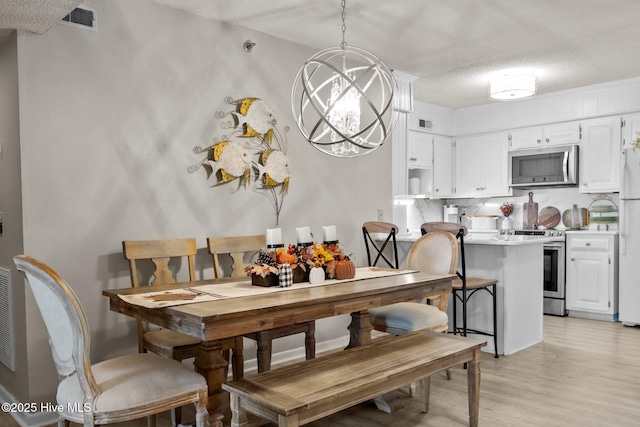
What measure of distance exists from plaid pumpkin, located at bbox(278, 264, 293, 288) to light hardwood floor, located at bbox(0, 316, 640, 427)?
0.84m

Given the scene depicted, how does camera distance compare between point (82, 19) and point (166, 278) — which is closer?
point (82, 19)

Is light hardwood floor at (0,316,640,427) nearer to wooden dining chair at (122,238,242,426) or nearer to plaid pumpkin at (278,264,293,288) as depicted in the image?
wooden dining chair at (122,238,242,426)

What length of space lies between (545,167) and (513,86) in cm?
147

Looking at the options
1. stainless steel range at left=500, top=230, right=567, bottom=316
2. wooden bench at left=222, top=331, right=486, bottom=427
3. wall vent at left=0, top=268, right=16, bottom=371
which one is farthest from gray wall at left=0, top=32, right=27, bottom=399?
stainless steel range at left=500, top=230, right=567, bottom=316

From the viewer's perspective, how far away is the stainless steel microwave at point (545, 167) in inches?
222

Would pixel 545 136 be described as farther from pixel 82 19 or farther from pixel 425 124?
pixel 82 19

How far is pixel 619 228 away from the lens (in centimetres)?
512

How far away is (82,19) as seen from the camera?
2.95m

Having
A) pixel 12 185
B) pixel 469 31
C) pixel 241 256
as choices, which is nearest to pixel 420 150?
pixel 469 31

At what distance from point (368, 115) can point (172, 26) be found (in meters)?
2.09

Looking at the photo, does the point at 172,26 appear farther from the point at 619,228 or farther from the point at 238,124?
the point at 619,228

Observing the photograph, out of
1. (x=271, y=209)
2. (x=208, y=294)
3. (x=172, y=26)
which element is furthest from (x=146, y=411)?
(x=172, y=26)

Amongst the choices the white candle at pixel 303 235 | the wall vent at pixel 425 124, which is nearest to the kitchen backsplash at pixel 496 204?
the wall vent at pixel 425 124

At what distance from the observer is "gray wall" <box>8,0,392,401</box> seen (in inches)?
111
